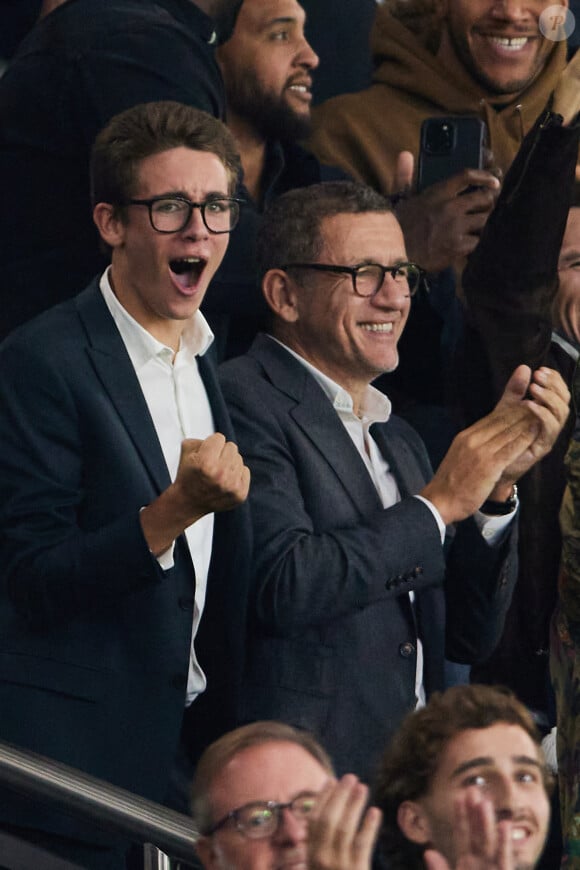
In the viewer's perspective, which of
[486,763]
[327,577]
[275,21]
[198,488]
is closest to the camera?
[486,763]

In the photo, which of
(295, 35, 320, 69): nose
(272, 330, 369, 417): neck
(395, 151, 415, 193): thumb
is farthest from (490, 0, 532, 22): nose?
(272, 330, 369, 417): neck

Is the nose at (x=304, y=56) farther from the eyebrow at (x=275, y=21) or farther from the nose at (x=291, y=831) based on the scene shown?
the nose at (x=291, y=831)

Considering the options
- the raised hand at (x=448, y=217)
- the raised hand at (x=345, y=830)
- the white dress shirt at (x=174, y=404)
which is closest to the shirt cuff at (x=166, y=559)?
the white dress shirt at (x=174, y=404)

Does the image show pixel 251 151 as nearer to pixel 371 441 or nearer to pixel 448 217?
pixel 448 217

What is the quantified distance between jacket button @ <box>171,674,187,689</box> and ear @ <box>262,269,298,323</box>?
646 millimetres

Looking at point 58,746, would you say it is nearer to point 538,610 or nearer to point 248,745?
point 248,745

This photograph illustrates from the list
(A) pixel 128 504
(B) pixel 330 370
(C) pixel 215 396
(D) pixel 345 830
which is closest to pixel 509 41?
(B) pixel 330 370

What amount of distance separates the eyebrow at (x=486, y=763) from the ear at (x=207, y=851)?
12.1 inches

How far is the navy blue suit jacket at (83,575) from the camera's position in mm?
2664

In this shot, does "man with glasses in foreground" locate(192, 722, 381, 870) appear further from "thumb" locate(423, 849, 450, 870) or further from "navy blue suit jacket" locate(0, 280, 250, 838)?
"navy blue suit jacket" locate(0, 280, 250, 838)

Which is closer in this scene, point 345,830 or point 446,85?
point 345,830

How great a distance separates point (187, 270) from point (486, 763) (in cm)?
91

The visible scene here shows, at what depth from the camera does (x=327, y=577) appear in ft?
9.34

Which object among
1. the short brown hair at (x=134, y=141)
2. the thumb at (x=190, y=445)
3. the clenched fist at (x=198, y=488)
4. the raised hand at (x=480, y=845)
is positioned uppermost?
the short brown hair at (x=134, y=141)
